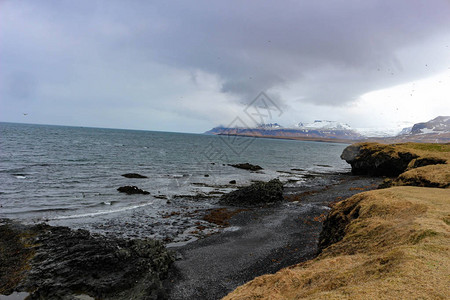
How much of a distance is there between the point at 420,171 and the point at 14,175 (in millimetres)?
50414

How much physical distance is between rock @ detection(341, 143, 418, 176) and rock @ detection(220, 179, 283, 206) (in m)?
29.3

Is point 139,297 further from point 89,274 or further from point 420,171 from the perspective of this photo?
Answer: point 420,171

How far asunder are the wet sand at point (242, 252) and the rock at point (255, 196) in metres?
4.60

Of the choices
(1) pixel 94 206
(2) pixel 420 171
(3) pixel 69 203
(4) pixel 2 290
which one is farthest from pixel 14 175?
(2) pixel 420 171

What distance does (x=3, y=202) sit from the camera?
24.8 meters

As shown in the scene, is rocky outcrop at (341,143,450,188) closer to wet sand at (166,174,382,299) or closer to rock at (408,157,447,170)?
rock at (408,157,447,170)

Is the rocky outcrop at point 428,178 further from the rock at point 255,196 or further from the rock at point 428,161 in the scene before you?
the rock at point 255,196

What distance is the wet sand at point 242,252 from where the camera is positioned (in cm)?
1245

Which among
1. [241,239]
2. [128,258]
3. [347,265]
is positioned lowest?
[241,239]

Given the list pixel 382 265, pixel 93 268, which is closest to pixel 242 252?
pixel 93 268

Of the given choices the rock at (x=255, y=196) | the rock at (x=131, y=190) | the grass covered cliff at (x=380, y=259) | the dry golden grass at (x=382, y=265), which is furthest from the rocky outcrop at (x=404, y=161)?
the rock at (x=131, y=190)

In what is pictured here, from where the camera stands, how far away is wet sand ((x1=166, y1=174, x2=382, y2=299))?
1245cm

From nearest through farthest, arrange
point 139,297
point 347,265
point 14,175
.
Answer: point 347,265, point 139,297, point 14,175

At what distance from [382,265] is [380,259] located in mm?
361
